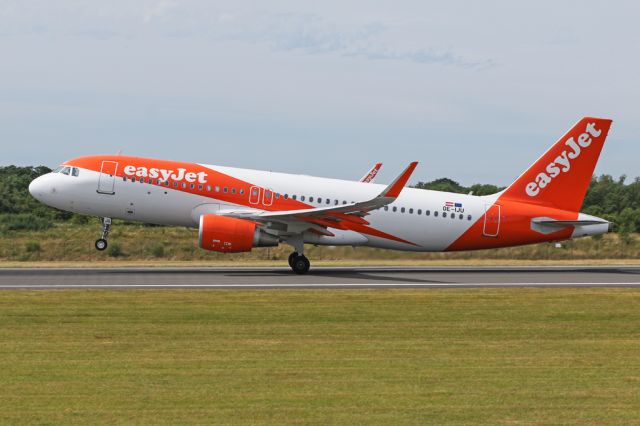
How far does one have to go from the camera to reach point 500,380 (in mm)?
14234

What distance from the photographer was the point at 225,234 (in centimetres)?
3238

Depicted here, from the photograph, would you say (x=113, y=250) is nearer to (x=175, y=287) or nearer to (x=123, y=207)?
(x=123, y=207)

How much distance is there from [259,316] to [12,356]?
6.83 m

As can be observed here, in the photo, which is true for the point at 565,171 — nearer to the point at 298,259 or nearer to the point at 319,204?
the point at 319,204

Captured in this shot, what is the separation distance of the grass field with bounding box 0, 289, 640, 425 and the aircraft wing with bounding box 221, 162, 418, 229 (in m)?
6.90

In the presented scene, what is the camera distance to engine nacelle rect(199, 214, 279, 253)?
32312 millimetres

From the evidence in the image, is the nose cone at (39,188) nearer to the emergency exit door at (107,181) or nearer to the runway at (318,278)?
the emergency exit door at (107,181)

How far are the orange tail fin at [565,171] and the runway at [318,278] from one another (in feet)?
9.60

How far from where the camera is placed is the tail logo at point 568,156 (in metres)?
37.4

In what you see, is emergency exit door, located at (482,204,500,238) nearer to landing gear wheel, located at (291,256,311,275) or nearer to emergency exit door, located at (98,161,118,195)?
landing gear wheel, located at (291,256,311,275)

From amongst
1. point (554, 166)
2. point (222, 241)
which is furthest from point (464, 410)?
point (554, 166)

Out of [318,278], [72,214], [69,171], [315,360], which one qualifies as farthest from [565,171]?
[72,214]

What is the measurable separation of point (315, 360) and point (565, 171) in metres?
24.0

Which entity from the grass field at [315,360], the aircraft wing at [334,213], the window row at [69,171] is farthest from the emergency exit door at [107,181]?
the grass field at [315,360]
